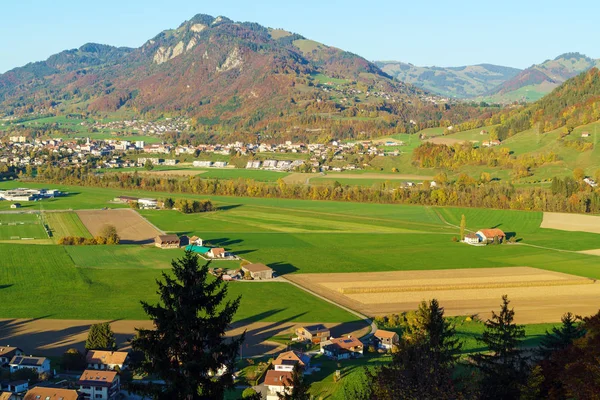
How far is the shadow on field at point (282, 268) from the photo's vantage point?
4909 centimetres

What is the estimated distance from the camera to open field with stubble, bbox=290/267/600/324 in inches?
1592

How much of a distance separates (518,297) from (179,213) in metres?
43.4

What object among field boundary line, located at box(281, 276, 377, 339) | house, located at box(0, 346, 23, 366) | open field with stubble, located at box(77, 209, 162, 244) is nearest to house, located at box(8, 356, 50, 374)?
house, located at box(0, 346, 23, 366)

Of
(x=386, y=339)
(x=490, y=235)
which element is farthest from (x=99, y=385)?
(x=490, y=235)

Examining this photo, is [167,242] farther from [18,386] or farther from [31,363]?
[18,386]

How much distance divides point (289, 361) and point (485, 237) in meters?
37.5

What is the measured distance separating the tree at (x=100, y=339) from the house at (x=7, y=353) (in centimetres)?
298

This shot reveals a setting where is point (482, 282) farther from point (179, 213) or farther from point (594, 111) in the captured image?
point (594, 111)

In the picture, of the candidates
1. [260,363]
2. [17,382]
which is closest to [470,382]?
[260,363]

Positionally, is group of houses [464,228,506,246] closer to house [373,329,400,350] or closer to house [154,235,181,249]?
house [154,235,181,249]

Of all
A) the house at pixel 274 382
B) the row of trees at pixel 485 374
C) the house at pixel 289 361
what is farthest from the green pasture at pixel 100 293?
the row of trees at pixel 485 374

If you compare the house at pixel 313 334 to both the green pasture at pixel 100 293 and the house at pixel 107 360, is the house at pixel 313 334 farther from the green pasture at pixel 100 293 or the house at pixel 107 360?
the house at pixel 107 360

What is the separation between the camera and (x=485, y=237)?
2454 inches

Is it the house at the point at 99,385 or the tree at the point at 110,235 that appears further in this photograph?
the tree at the point at 110,235
